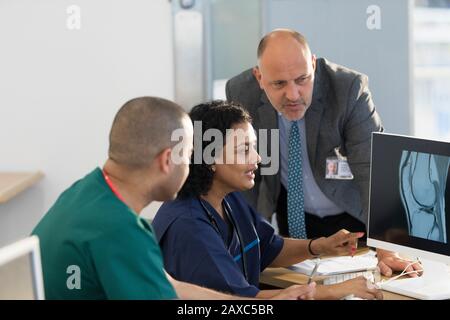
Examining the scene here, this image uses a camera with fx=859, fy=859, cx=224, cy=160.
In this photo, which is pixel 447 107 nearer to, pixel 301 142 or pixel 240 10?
pixel 240 10

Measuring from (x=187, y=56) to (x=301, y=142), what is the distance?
134 cm

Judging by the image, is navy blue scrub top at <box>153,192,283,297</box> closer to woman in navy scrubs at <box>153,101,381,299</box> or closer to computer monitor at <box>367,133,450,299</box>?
woman in navy scrubs at <box>153,101,381,299</box>

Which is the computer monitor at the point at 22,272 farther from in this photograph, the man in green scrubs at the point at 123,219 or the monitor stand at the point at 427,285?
the monitor stand at the point at 427,285

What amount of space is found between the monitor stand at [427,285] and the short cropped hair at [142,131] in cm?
86

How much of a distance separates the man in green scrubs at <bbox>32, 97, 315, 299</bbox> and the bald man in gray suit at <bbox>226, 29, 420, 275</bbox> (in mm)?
945

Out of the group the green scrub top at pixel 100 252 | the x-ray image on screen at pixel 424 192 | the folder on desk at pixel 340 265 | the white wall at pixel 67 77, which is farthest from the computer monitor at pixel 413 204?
the white wall at pixel 67 77

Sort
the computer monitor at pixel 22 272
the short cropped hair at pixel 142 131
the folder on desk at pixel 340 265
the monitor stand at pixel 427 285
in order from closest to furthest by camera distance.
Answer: the computer monitor at pixel 22 272 < the short cropped hair at pixel 142 131 < the monitor stand at pixel 427 285 < the folder on desk at pixel 340 265

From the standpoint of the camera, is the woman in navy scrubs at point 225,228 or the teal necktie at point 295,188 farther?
the teal necktie at point 295,188

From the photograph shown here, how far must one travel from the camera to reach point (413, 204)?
2459 mm

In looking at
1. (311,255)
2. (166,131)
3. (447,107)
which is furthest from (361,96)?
(447,107)

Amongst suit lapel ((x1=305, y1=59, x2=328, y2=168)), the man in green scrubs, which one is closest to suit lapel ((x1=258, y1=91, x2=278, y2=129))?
suit lapel ((x1=305, y1=59, x2=328, y2=168))

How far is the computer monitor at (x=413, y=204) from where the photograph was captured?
7.83 feet
